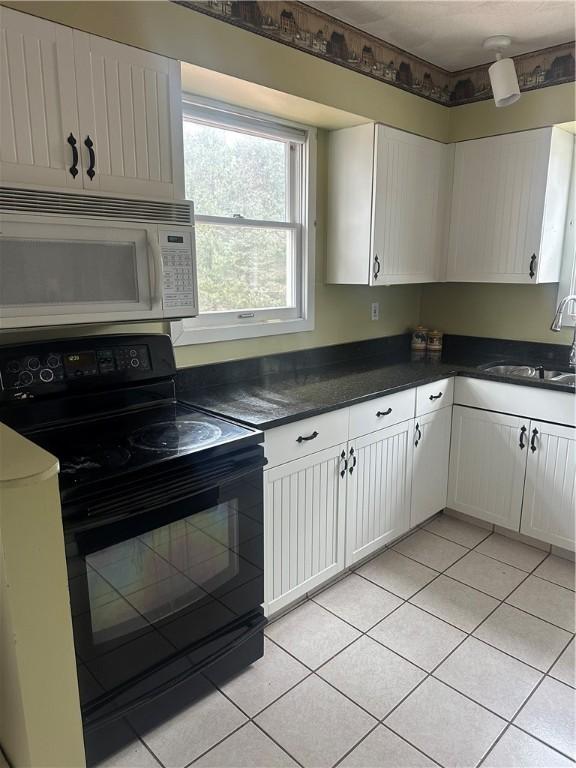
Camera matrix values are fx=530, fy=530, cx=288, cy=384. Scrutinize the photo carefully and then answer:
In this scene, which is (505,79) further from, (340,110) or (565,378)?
(565,378)

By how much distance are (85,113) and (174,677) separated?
1.75 meters

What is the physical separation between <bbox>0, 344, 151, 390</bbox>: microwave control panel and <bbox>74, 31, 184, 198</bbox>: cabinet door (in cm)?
54

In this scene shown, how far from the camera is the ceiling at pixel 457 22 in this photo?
221 centimetres

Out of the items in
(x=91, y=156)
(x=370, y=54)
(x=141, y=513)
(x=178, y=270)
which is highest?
(x=370, y=54)

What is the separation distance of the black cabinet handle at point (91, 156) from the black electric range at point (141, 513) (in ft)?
1.79

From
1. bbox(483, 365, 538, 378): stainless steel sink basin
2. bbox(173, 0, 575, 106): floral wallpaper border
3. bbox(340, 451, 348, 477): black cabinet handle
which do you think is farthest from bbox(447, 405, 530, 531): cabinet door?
bbox(173, 0, 575, 106): floral wallpaper border

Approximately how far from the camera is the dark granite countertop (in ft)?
6.72

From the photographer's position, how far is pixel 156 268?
176cm

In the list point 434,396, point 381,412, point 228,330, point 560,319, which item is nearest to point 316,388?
point 381,412

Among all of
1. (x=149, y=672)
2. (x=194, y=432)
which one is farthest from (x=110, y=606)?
(x=194, y=432)

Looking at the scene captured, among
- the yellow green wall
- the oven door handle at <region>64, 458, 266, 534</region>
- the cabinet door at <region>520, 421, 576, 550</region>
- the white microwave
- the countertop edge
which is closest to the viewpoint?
the oven door handle at <region>64, 458, 266, 534</region>

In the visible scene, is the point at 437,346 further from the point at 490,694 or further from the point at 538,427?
the point at 490,694

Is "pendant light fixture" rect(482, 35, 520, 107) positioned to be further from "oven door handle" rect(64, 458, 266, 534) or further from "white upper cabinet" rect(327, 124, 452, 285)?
"oven door handle" rect(64, 458, 266, 534)

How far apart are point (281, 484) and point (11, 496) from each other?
1120 millimetres
